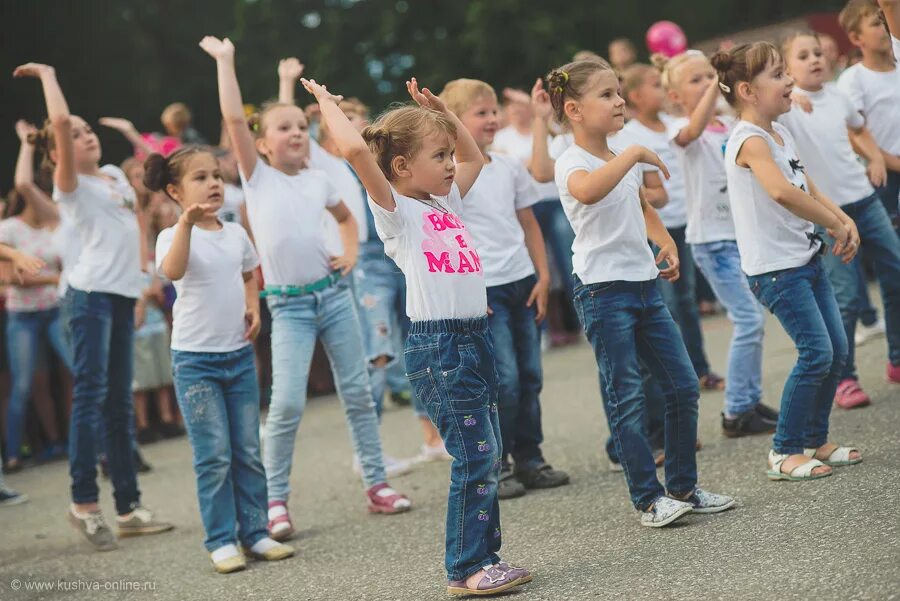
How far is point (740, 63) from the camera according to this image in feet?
19.4

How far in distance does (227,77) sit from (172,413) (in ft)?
19.5

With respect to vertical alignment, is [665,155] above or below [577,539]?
above

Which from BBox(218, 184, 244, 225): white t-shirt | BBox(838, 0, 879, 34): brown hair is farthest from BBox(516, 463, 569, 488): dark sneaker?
BBox(218, 184, 244, 225): white t-shirt

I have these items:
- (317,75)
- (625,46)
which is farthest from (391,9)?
(625,46)

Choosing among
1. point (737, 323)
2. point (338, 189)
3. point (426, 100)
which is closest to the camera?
point (426, 100)

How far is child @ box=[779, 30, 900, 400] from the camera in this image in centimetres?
693

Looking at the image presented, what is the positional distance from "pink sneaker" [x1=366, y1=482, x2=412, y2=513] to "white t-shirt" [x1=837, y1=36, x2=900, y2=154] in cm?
342

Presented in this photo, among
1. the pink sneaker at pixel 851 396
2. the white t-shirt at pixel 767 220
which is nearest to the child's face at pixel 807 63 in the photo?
the white t-shirt at pixel 767 220

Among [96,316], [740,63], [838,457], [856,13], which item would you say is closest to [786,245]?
[740,63]

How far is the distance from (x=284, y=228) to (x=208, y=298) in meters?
0.65

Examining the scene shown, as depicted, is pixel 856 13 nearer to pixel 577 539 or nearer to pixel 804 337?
pixel 804 337

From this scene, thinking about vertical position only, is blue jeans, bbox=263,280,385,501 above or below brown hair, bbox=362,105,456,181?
below

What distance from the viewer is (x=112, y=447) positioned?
7289 millimetres

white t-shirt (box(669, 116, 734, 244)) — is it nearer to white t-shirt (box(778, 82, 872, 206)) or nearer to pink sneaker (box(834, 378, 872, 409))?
white t-shirt (box(778, 82, 872, 206))
